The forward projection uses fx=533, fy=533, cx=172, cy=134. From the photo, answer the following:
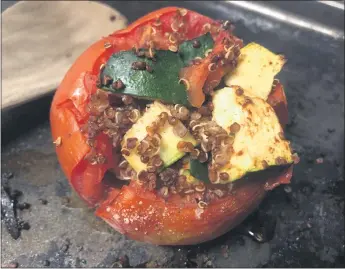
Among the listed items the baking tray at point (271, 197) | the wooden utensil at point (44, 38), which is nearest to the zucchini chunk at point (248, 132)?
the baking tray at point (271, 197)

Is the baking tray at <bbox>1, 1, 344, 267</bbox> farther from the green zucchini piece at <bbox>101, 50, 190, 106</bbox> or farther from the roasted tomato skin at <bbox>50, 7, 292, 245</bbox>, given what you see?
the green zucchini piece at <bbox>101, 50, 190, 106</bbox>

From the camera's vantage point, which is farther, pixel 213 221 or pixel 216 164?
pixel 213 221

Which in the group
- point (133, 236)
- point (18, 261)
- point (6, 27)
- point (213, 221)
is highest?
point (6, 27)

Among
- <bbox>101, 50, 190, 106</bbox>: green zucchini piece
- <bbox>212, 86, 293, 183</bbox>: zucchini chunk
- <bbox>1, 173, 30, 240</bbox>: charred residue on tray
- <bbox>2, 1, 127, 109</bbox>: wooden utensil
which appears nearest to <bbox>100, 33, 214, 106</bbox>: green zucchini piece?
<bbox>101, 50, 190, 106</bbox>: green zucchini piece

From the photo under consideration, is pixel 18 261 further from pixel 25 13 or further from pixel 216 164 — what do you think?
pixel 25 13

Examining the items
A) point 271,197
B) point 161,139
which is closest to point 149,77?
point 161,139

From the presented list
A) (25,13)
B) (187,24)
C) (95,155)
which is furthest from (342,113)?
(25,13)
